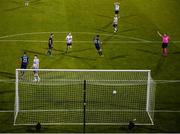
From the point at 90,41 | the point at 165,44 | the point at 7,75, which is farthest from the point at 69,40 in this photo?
the point at 165,44

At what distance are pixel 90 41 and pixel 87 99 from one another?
11761 millimetres

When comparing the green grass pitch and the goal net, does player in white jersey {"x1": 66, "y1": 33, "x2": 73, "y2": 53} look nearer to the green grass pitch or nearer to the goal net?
the green grass pitch

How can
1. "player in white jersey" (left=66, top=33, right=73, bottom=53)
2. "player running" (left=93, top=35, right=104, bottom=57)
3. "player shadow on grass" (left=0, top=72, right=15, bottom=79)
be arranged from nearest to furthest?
"player shadow on grass" (left=0, top=72, right=15, bottom=79) < "player running" (left=93, top=35, right=104, bottom=57) < "player in white jersey" (left=66, top=33, right=73, bottom=53)

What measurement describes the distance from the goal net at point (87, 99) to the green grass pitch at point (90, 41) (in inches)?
27.7

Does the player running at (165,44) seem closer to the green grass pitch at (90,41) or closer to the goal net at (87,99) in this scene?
the green grass pitch at (90,41)

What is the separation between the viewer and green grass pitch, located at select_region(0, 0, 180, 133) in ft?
85.4

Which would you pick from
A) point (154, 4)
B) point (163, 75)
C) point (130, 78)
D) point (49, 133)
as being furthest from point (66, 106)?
point (154, 4)

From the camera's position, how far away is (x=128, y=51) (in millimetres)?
35094

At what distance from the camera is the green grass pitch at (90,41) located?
1024 inches

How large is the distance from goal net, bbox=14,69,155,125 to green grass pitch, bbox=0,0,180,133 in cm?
70

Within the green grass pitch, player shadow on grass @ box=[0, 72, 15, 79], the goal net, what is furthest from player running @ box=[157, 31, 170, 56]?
player shadow on grass @ box=[0, 72, 15, 79]

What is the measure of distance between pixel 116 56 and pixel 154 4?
16269mm

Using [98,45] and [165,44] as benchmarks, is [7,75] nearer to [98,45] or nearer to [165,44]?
[98,45]

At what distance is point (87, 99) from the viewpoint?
84.9ft
